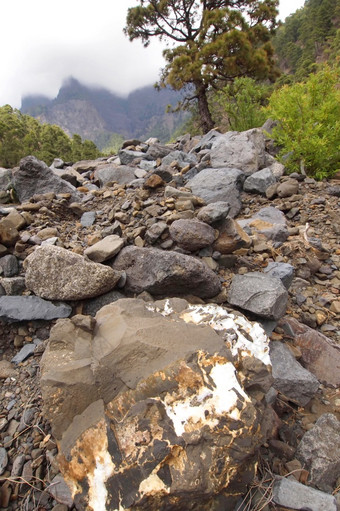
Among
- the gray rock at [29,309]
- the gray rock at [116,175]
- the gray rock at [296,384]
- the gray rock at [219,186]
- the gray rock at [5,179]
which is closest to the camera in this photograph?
the gray rock at [296,384]

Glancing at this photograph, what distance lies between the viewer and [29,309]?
236 centimetres

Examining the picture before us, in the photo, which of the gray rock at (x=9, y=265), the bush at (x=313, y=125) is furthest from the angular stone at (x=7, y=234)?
the bush at (x=313, y=125)

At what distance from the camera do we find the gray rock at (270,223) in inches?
146

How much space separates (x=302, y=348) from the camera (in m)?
2.40

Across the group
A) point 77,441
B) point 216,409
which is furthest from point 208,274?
point 77,441

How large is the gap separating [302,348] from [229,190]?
2.84m

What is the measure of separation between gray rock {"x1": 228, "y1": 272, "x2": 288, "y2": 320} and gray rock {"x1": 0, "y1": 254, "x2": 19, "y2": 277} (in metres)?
2.18

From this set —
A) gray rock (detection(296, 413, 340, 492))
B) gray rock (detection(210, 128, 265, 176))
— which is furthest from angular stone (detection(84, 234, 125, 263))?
gray rock (detection(210, 128, 265, 176))

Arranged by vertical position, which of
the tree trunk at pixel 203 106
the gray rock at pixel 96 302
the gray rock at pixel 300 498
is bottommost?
the gray rock at pixel 300 498

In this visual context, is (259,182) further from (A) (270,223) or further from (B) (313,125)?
(B) (313,125)

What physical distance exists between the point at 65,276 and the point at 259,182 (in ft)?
12.6

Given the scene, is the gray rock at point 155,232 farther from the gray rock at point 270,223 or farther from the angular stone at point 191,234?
the gray rock at point 270,223

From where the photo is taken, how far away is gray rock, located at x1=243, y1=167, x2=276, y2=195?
488cm

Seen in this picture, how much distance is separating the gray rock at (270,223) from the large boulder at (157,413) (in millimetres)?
2324
